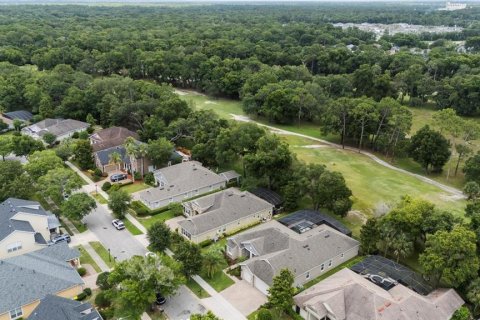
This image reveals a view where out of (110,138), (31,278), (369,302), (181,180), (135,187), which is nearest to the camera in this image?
(369,302)

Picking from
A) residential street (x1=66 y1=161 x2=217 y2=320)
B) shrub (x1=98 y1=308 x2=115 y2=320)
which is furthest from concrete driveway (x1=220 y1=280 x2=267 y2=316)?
shrub (x1=98 y1=308 x2=115 y2=320)

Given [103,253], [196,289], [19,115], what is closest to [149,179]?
[103,253]

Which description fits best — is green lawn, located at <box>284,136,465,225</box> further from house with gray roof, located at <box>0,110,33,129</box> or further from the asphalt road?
house with gray roof, located at <box>0,110,33,129</box>

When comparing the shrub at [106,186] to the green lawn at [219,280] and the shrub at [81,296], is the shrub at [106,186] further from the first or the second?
the green lawn at [219,280]

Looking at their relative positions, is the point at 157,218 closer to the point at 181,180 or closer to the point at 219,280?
the point at 181,180

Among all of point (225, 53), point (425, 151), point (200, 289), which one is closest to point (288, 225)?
point (200, 289)

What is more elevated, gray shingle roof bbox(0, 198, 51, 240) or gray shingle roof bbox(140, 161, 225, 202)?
gray shingle roof bbox(0, 198, 51, 240)

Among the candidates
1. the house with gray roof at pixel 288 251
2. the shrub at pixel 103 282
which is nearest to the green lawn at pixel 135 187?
the house with gray roof at pixel 288 251
